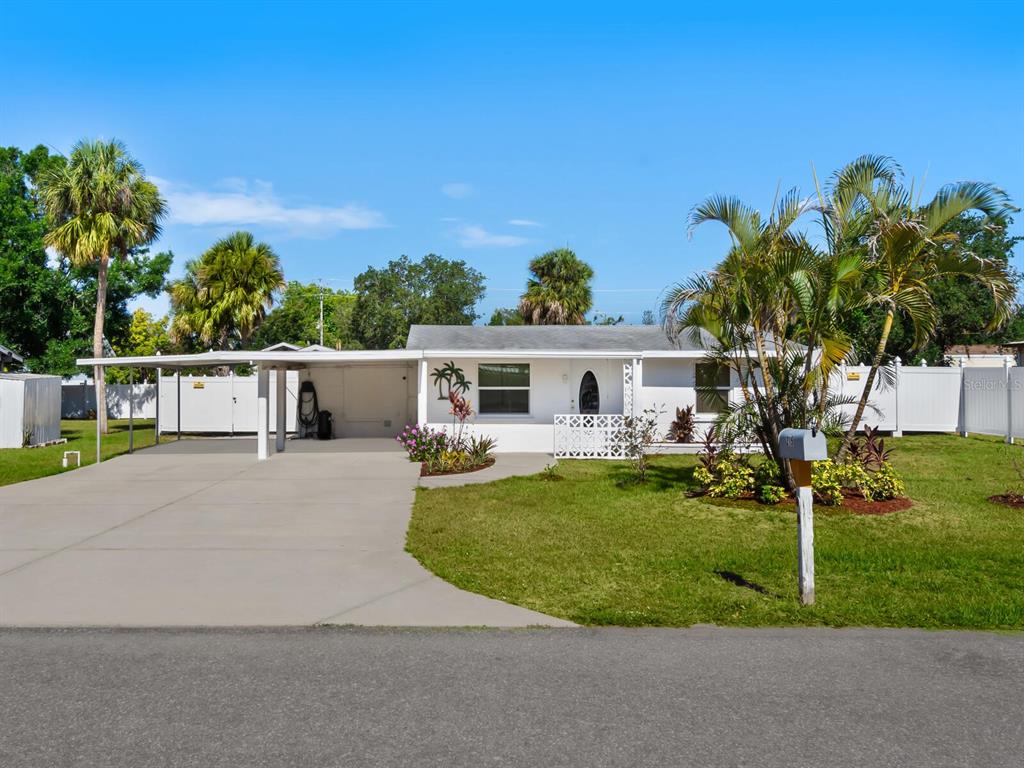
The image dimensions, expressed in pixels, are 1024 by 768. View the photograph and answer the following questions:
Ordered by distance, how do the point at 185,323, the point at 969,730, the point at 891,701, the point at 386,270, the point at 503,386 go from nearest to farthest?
the point at 969,730
the point at 891,701
the point at 503,386
the point at 185,323
the point at 386,270

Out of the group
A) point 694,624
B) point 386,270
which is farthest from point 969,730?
point 386,270

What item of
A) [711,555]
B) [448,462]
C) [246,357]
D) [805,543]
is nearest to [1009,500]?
[711,555]

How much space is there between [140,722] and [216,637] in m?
1.50

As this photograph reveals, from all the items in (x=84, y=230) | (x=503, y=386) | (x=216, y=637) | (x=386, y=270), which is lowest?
(x=216, y=637)

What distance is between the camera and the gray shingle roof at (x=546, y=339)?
20156mm

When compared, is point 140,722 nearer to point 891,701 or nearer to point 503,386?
point 891,701

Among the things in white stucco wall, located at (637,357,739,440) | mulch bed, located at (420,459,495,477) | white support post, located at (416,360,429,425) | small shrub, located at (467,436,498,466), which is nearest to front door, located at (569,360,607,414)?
white stucco wall, located at (637,357,739,440)

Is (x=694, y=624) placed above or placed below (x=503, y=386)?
below

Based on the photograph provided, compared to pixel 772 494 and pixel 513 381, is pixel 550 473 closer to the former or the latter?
pixel 772 494

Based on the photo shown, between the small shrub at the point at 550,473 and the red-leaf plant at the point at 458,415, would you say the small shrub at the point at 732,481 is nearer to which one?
the small shrub at the point at 550,473

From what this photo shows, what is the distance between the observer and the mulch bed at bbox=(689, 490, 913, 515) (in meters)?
10.2

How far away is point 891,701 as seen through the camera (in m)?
4.34

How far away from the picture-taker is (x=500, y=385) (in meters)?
19.9

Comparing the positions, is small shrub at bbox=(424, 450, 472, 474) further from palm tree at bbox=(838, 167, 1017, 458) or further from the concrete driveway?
palm tree at bbox=(838, 167, 1017, 458)
